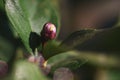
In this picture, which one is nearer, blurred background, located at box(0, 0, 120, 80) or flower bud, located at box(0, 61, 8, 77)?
flower bud, located at box(0, 61, 8, 77)

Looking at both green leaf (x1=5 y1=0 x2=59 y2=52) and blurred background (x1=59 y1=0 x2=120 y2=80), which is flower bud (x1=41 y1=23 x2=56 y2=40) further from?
blurred background (x1=59 y1=0 x2=120 y2=80)

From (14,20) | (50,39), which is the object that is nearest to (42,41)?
(50,39)

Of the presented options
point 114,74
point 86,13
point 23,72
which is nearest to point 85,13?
point 86,13

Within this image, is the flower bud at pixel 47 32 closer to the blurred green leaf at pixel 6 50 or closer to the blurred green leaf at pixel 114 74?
the blurred green leaf at pixel 6 50

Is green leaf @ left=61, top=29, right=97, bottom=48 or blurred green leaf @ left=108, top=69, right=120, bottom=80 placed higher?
green leaf @ left=61, top=29, right=97, bottom=48

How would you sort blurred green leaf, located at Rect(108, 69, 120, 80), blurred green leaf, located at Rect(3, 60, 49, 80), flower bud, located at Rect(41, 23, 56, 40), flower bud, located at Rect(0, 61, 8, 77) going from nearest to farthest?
blurred green leaf, located at Rect(3, 60, 49, 80)
flower bud, located at Rect(0, 61, 8, 77)
flower bud, located at Rect(41, 23, 56, 40)
blurred green leaf, located at Rect(108, 69, 120, 80)

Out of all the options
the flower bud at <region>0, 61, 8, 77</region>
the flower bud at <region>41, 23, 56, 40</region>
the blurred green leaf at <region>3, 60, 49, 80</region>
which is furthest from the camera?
the flower bud at <region>41, 23, 56, 40</region>

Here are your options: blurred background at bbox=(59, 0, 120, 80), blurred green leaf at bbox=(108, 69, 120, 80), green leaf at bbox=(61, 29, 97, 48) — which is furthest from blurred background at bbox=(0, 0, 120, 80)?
green leaf at bbox=(61, 29, 97, 48)

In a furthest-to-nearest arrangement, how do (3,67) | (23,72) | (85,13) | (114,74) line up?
(85,13) → (114,74) → (3,67) → (23,72)

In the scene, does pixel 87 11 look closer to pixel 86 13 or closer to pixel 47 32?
pixel 86 13

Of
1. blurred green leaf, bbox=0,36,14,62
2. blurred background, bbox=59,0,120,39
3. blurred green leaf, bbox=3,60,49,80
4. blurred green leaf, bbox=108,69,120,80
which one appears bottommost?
blurred background, bbox=59,0,120,39
